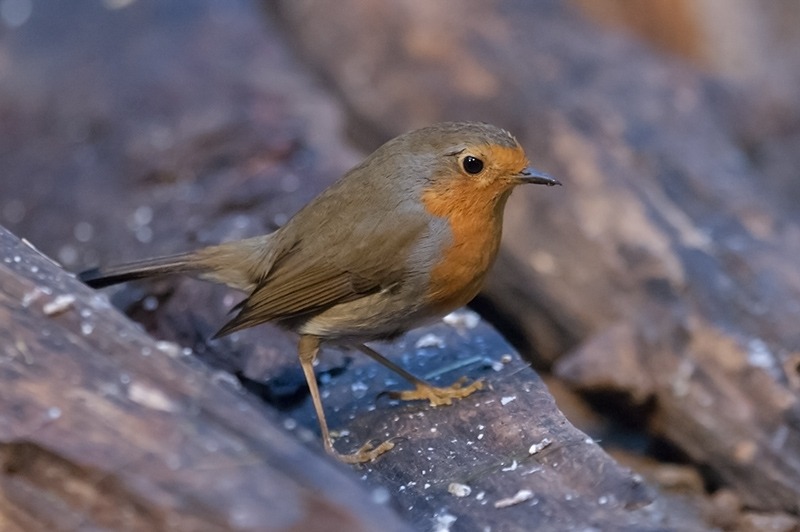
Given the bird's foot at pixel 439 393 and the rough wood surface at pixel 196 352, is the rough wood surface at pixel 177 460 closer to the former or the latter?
the rough wood surface at pixel 196 352

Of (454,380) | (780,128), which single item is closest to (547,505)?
(454,380)

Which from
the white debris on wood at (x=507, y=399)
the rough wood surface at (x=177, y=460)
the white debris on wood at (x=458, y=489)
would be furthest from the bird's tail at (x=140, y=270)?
the white debris on wood at (x=458, y=489)

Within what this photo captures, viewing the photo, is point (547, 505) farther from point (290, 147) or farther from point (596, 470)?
point (290, 147)

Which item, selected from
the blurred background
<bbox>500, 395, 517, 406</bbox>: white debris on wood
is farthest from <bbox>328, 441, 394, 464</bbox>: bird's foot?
the blurred background

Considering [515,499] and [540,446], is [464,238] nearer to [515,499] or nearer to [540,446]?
[540,446]

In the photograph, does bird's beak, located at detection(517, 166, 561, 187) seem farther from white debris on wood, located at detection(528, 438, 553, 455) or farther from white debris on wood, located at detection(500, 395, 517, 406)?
white debris on wood, located at detection(528, 438, 553, 455)

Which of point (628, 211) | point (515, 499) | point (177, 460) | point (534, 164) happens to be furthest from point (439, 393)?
point (534, 164)
